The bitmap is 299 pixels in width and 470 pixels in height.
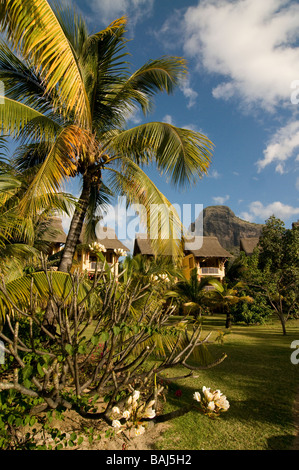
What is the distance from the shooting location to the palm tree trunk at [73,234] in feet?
16.6

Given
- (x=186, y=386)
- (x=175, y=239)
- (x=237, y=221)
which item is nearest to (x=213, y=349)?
(x=186, y=386)

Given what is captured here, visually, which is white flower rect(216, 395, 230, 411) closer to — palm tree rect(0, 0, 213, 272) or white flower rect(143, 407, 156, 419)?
white flower rect(143, 407, 156, 419)

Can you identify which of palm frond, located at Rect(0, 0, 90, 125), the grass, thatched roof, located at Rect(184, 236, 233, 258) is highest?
palm frond, located at Rect(0, 0, 90, 125)

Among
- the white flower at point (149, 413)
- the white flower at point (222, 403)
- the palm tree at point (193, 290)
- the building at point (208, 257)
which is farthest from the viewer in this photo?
the building at point (208, 257)

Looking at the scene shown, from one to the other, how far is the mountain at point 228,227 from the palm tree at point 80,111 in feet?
306

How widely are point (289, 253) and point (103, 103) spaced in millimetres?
12714

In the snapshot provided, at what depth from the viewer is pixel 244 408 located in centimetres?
408

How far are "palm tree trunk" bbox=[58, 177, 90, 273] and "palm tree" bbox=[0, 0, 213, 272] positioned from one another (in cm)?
2

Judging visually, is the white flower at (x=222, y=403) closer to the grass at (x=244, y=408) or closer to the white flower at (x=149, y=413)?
the white flower at (x=149, y=413)

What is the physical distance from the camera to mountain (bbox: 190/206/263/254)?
101812 mm

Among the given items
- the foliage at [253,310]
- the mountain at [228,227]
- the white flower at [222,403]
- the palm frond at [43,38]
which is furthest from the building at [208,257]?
the mountain at [228,227]

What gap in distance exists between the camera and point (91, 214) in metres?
8.04

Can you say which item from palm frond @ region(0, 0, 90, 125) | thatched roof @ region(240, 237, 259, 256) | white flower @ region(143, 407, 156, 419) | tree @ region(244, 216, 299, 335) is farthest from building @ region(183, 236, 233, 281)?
white flower @ region(143, 407, 156, 419)
